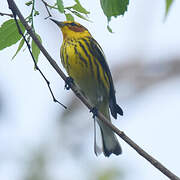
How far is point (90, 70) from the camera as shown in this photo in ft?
13.2

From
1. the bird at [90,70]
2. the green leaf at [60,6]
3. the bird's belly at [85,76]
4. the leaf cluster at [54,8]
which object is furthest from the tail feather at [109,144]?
the green leaf at [60,6]

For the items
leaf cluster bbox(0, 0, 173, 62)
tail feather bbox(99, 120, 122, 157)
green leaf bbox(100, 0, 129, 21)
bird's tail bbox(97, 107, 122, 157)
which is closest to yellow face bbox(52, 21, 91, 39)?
bird's tail bbox(97, 107, 122, 157)

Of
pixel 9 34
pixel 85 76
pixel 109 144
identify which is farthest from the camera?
pixel 109 144

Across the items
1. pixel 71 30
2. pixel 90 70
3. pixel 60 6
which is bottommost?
pixel 90 70

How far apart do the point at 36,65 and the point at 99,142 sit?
2196mm

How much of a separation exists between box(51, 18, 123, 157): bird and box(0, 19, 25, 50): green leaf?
175 centimetres

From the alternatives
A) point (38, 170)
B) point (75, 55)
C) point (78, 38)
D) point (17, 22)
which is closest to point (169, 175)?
point (17, 22)

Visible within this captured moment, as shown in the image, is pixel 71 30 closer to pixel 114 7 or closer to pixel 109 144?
pixel 109 144

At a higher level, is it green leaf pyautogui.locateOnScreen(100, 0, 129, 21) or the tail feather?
green leaf pyautogui.locateOnScreen(100, 0, 129, 21)

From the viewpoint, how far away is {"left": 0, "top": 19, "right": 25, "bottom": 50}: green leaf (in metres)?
2.05

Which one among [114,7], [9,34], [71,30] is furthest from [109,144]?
[114,7]

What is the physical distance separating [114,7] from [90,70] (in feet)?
8.64

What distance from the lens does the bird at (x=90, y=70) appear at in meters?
3.93

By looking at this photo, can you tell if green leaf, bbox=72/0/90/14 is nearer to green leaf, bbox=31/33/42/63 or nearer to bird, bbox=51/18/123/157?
green leaf, bbox=31/33/42/63
